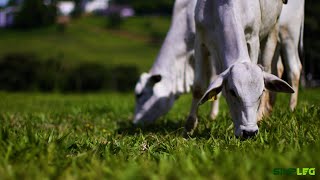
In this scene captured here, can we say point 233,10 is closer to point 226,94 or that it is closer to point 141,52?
point 226,94

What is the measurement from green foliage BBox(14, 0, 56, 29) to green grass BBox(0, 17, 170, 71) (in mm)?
2312

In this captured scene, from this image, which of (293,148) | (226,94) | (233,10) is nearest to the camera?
(293,148)

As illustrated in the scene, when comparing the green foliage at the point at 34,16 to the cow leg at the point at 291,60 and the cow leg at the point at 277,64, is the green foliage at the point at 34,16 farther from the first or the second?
the cow leg at the point at 291,60

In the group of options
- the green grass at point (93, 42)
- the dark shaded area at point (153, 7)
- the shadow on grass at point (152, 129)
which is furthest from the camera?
the dark shaded area at point (153, 7)

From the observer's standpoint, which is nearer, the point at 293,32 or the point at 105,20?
the point at 293,32

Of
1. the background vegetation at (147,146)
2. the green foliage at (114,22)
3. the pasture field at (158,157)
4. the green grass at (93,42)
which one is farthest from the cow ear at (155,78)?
the green foliage at (114,22)

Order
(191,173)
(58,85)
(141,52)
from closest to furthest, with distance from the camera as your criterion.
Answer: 1. (191,173)
2. (58,85)
3. (141,52)

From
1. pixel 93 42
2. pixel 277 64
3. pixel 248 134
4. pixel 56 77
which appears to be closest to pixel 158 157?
pixel 248 134

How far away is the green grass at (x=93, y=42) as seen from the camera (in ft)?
170

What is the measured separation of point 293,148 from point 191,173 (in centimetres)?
103

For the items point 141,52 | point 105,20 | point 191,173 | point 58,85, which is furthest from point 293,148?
point 105,20

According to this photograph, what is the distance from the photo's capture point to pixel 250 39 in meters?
5.02

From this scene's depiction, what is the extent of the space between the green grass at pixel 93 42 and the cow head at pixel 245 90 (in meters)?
41.4

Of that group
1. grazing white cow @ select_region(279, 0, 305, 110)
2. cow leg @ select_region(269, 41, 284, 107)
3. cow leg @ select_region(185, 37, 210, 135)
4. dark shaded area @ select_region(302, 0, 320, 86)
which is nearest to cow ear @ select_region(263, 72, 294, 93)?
cow leg @ select_region(185, 37, 210, 135)
